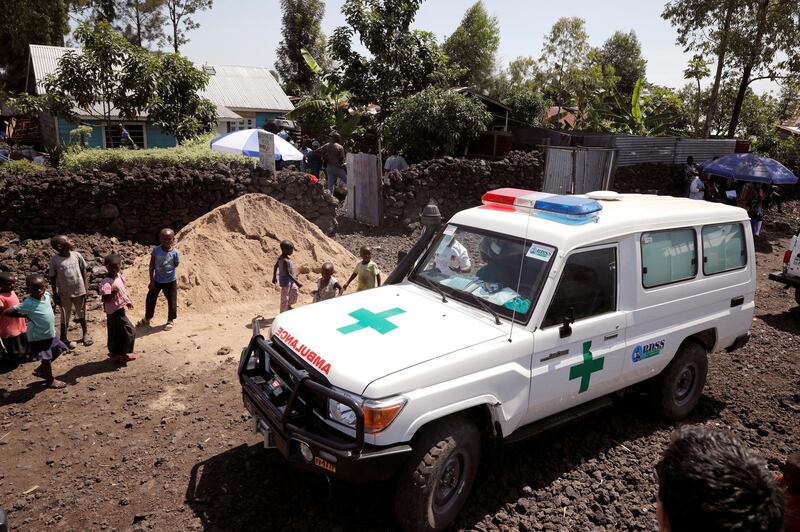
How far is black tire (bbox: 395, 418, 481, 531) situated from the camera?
3.55 metres

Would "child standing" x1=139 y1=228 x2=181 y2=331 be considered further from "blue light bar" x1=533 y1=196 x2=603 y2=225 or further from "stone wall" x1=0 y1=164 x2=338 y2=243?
"blue light bar" x1=533 y1=196 x2=603 y2=225

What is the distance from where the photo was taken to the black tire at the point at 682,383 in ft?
17.2

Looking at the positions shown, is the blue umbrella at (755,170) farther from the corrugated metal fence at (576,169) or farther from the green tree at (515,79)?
the green tree at (515,79)

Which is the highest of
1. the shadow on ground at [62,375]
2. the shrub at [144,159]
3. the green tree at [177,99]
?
the green tree at [177,99]

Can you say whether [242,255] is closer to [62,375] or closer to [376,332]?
[62,375]

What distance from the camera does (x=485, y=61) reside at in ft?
129

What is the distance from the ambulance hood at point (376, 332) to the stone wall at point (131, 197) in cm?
679

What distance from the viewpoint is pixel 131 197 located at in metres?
9.87

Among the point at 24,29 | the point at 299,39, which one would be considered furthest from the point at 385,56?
the point at 299,39

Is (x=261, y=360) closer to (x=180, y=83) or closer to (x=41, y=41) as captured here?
(x=180, y=83)

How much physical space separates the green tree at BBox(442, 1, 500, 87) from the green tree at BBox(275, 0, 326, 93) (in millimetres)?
9413

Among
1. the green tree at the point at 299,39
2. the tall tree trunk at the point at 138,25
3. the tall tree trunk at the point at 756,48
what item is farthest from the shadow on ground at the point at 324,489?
the tall tree trunk at the point at 138,25

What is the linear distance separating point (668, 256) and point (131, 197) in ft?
29.0

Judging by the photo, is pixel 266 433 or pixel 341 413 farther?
pixel 266 433
